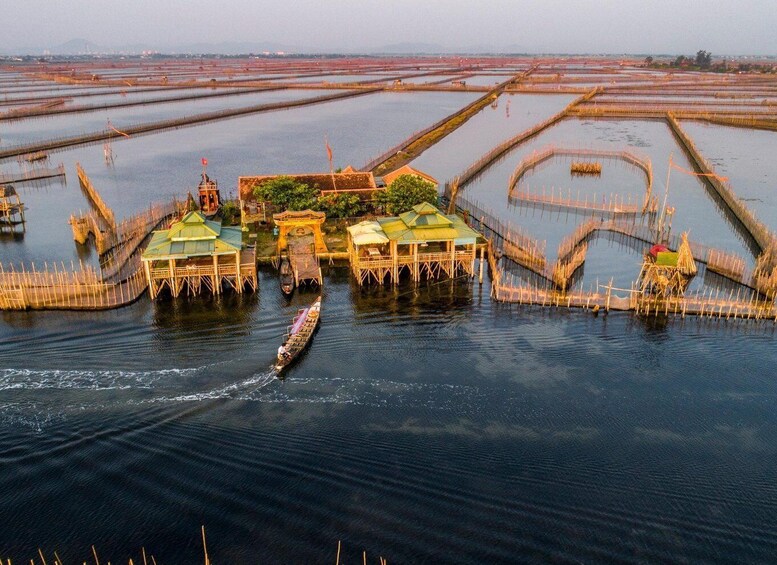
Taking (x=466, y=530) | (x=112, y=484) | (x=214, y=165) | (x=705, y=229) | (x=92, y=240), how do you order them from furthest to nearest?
(x=214, y=165), (x=705, y=229), (x=92, y=240), (x=112, y=484), (x=466, y=530)

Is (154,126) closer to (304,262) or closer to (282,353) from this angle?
(304,262)

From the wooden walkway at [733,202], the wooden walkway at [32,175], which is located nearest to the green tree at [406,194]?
the wooden walkway at [733,202]

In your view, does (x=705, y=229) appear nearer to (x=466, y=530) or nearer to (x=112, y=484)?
(x=466, y=530)

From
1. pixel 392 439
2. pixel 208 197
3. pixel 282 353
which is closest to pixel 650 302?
pixel 392 439

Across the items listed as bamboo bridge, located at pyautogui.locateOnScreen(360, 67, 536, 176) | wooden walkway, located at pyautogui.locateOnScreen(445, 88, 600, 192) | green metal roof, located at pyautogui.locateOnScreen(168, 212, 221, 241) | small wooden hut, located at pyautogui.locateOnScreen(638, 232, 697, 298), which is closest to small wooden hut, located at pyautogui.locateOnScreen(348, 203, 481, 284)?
green metal roof, located at pyautogui.locateOnScreen(168, 212, 221, 241)

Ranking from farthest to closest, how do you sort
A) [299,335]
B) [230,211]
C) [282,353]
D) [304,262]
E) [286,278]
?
[230,211]
[304,262]
[286,278]
[299,335]
[282,353]

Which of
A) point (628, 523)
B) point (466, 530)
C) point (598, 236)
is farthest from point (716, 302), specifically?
point (466, 530)

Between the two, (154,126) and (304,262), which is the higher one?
(154,126)
